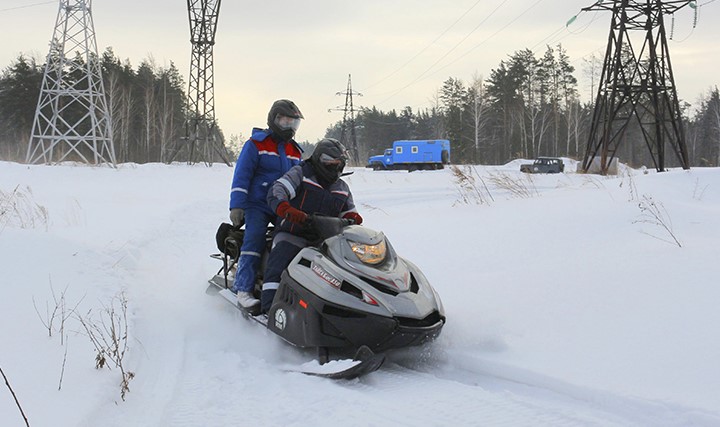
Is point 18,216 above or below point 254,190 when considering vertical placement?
below

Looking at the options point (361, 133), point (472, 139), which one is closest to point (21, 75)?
point (472, 139)

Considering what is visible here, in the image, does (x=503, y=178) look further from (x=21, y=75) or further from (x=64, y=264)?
(x=21, y=75)

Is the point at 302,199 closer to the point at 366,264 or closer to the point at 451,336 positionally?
the point at 366,264

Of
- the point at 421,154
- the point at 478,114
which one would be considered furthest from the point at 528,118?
the point at 421,154

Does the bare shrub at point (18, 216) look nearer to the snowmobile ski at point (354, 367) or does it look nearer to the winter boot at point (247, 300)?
the winter boot at point (247, 300)

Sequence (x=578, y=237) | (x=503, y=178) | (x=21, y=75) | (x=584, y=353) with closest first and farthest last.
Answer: (x=584, y=353) → (x=578, y=237) → (x=503, y=178) → (x=21, y=75)

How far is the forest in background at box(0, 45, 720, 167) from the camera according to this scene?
48.9m

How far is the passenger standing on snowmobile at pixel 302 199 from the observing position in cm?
443

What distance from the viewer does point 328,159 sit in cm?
453

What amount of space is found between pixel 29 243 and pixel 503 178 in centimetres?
885

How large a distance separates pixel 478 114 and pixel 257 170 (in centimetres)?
6129

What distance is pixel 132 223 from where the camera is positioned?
943cm

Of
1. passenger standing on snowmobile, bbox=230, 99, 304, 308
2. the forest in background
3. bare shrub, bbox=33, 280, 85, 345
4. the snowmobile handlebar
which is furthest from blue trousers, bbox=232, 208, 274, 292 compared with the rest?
the forest in background

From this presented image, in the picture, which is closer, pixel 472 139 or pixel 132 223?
pixel 132 223
